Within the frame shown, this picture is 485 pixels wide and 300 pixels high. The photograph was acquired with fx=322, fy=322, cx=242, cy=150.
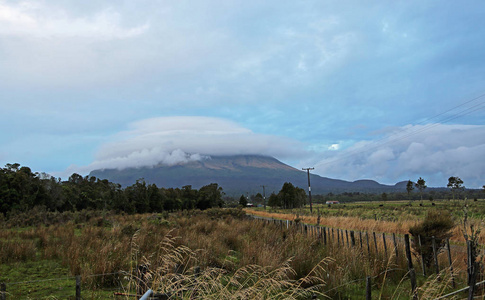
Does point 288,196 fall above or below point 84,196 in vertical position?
below

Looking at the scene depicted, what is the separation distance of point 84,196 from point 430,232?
45.0 metres

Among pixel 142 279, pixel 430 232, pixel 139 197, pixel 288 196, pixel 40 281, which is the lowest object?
pixel 288 196

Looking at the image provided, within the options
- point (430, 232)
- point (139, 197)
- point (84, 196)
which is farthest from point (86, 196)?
point (430, 232)

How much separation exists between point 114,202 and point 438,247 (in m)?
41.9

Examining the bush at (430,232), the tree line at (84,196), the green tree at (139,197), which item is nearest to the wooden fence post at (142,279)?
the bush at (430,232)

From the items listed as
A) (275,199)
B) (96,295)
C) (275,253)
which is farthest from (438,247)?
(275,199)

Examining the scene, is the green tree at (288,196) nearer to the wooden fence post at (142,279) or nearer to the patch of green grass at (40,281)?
the patch of green grass at (40,281)

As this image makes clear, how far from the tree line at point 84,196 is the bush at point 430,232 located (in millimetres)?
31652

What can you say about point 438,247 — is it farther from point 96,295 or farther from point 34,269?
point 34,269

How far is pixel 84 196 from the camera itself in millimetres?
44344

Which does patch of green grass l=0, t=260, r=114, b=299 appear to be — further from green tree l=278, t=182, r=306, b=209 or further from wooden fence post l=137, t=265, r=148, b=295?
green tree l=278, t=182, r=306, b=209

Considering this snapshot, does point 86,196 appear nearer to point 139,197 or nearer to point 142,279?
point 139,197

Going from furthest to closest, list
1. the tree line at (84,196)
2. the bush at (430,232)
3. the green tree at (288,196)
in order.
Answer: the green tree at (288,196) → the tree line at (84,196) → the bush at (430,232)

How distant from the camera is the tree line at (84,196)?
1307 inches
